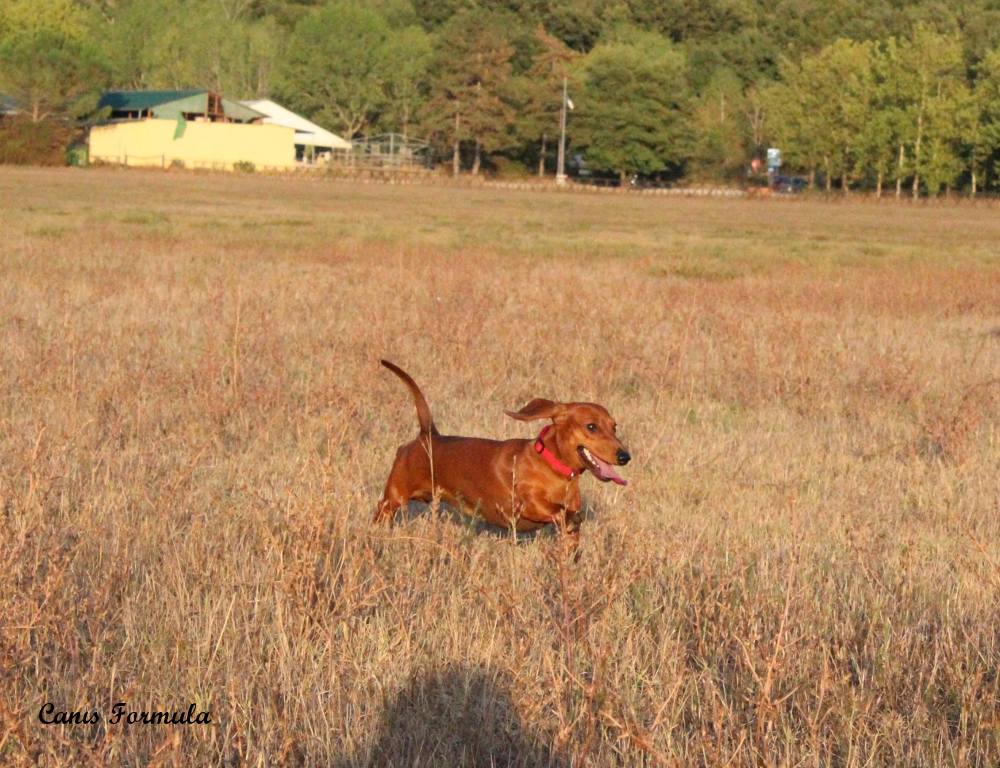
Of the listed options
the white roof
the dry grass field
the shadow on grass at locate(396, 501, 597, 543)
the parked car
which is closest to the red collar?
the dry grass field

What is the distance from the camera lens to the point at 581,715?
3428mm

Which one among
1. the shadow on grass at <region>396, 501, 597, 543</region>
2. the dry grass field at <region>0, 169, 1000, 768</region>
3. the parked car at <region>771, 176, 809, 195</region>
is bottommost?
the shadow on grass at <region>396, 501, 597, 543</region>

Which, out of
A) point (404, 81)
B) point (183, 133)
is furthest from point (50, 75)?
point (404, 81)

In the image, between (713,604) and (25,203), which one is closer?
(713,604)

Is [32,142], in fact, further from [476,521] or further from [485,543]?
[485,543]

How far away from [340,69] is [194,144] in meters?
25.0

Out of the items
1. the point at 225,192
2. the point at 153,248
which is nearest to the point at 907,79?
the point at 225,192

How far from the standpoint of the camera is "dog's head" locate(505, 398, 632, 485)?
449 centimetres

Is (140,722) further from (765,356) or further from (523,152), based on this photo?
(523,152)

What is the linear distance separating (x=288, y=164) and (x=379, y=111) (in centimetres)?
1886

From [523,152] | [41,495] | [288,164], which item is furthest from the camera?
[523,152]

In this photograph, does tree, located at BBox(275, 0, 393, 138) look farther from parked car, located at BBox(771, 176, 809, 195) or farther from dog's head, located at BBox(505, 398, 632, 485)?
dog's head, located at BBox(505, 398, 632, 485)

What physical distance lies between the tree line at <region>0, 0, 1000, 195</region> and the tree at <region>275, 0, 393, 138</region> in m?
0.18

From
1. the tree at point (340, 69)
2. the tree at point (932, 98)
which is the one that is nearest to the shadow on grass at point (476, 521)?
the tree at point (932, 98)
